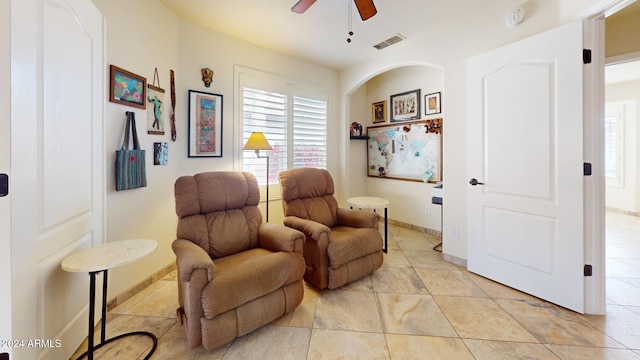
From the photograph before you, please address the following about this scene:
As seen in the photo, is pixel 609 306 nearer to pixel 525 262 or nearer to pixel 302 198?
pixel 525 262

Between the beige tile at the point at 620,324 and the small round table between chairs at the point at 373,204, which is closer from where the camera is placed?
the beige tile at the point at 620,324

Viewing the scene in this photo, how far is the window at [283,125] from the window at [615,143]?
218 inches

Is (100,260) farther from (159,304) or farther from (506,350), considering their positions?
(506,350)

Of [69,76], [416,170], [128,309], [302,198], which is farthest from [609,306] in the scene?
[69,76]

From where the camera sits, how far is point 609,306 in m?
1.95

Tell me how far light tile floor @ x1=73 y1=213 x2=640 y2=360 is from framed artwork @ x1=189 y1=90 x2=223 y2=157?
4.62ft

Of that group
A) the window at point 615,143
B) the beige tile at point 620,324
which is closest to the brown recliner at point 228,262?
the beige tile at point 620,324

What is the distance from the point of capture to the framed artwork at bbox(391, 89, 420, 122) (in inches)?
153

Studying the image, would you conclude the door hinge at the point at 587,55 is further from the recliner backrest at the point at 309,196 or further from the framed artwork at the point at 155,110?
the framed artwork at the point at 155,110

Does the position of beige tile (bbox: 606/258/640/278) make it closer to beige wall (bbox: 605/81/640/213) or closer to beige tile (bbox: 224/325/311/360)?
beige wall (bbox: 605/81/640/213)

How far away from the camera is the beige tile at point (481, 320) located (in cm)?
167

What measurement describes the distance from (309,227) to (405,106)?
287 cm

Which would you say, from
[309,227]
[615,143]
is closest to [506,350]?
[309,227]

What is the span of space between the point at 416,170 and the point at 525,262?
6.65 ft
